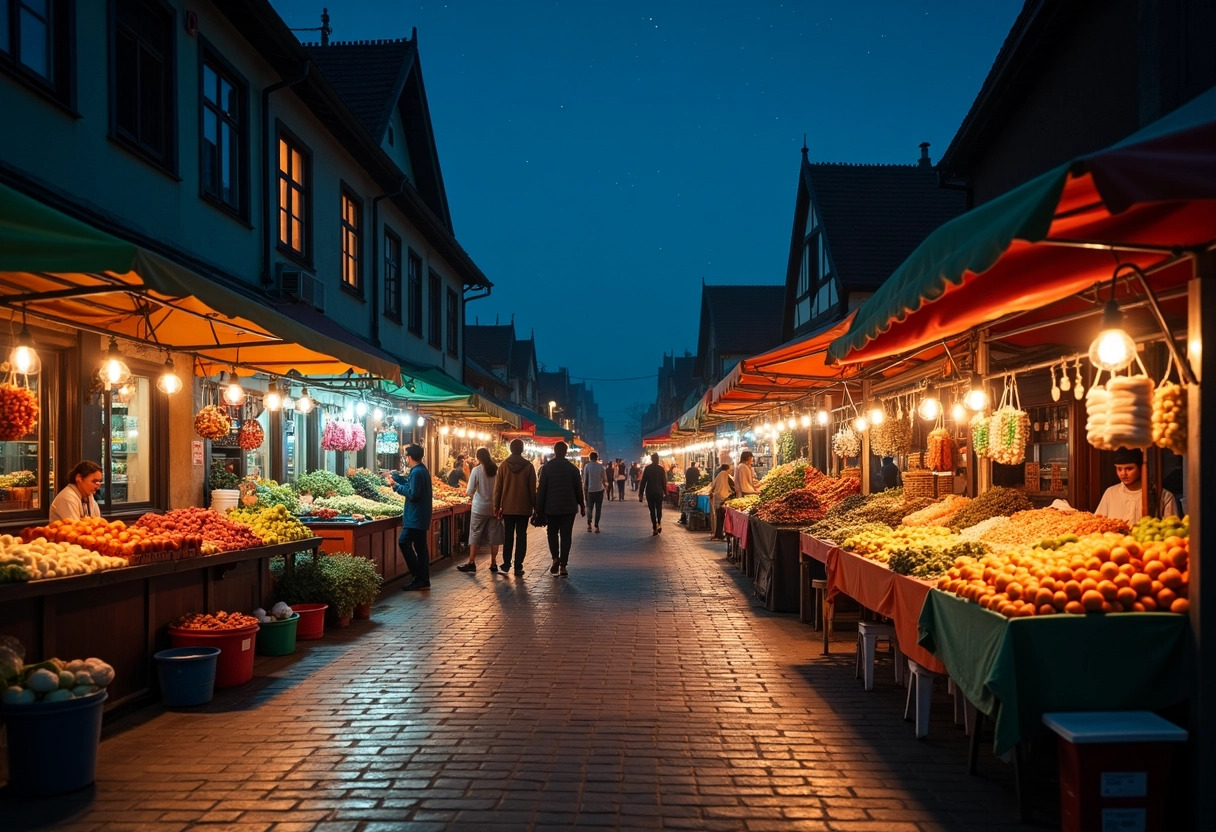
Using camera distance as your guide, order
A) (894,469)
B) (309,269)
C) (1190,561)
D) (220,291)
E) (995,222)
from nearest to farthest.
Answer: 1. (995,222)
2. (1190,561)
3. (220,291)
4. (309,269)
5. (894,469)

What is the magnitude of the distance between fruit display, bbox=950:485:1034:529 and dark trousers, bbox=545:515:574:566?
24.7ft

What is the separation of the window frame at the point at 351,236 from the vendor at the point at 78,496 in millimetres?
9922

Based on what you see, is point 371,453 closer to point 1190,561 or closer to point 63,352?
point 63,352

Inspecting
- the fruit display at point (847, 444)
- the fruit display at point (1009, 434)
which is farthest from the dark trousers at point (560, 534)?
the fruit display at point (1009, 434)

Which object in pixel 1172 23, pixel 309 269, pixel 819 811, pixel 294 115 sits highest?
pixel 294 115

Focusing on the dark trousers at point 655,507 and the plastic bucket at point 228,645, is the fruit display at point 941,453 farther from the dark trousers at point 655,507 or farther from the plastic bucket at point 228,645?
the dark trousers at point 655,507

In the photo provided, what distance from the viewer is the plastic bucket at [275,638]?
9.27 metres

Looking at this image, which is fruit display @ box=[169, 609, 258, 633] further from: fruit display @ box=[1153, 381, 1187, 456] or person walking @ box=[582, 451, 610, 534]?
person walking @ box=[582, 451, 610, 534]

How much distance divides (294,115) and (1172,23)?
1267cm

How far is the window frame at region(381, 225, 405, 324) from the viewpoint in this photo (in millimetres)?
21761

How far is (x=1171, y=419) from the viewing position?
538 cm

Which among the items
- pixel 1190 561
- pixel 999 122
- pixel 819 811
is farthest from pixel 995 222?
pixel 999 122

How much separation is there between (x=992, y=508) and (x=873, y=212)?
62.2 ft

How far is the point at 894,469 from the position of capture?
1992 cm
